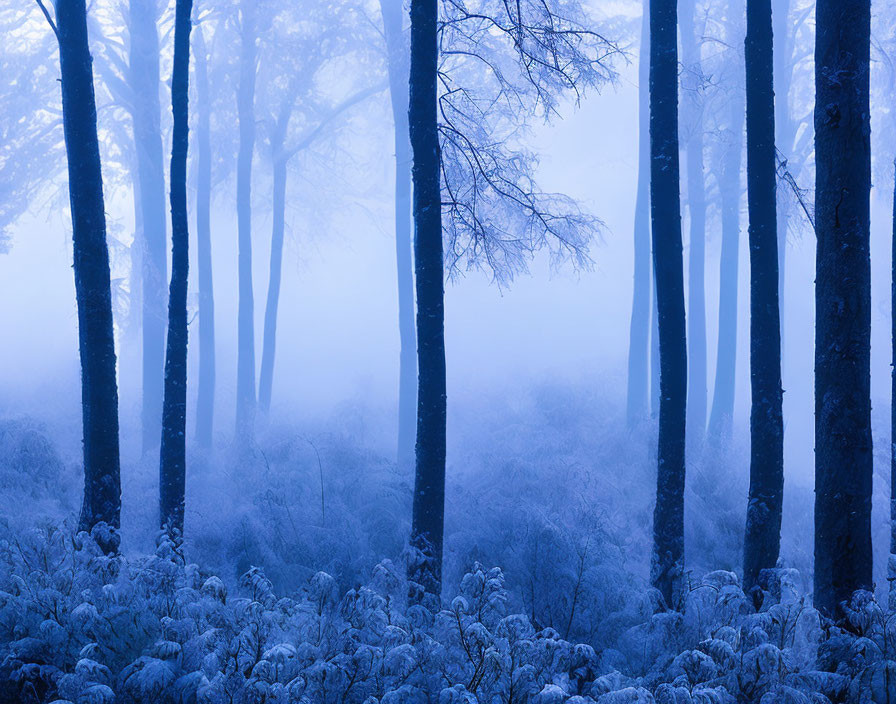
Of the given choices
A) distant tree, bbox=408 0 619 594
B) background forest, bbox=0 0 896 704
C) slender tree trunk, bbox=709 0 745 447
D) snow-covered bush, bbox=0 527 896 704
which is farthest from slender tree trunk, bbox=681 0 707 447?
snow-covered bush, bbox=0 527 896 704

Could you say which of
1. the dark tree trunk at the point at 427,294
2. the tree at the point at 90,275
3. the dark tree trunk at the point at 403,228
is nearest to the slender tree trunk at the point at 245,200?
the dark tree trunk at the point at 403,228

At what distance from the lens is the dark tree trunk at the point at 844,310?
5570mm

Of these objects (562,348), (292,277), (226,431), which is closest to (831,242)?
(226,431)

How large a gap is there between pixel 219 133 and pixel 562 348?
18062 mm

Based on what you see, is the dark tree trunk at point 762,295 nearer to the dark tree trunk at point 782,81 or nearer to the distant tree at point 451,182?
the distant tree at point 451,182

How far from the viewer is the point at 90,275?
305 inches

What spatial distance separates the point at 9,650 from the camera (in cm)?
475

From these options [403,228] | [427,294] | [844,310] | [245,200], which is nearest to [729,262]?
[403,228]

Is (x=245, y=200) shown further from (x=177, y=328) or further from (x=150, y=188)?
(x=177, y=328)

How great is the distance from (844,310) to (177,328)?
23.2 ft

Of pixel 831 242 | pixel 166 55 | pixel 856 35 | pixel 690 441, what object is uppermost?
pixel 166 55

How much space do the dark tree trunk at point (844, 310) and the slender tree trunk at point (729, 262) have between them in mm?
11050

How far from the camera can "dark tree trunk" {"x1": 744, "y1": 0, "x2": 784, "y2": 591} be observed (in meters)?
7.31

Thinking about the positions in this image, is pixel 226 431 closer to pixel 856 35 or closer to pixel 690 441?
pixel 690 441
